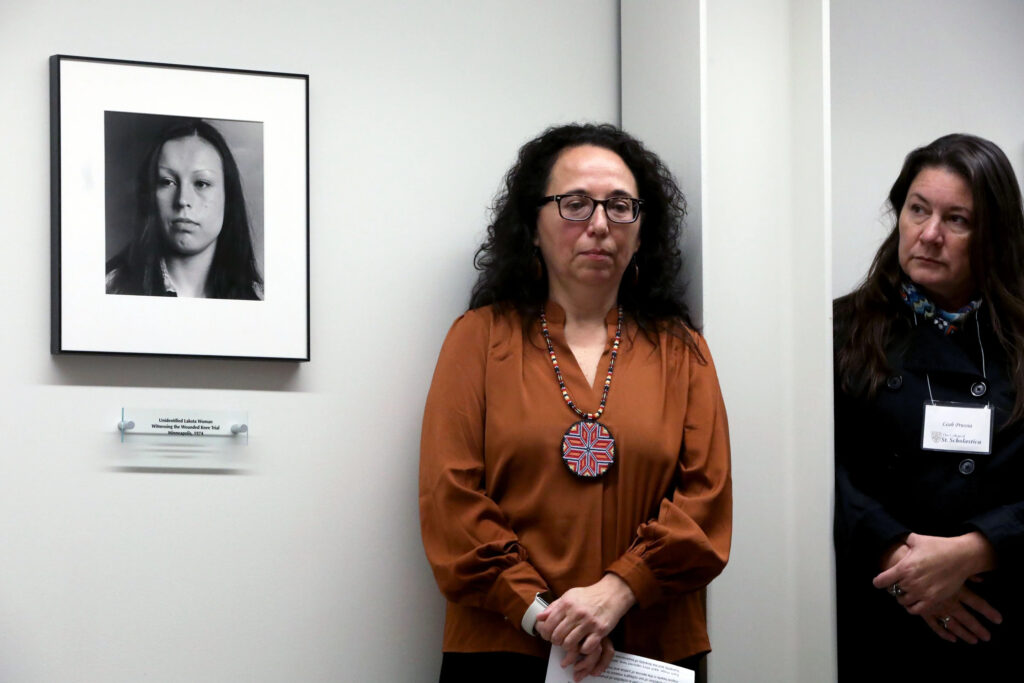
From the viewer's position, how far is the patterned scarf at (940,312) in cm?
260

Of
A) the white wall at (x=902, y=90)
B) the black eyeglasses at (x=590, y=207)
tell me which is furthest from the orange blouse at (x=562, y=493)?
the white wall at (x=902, y=90)

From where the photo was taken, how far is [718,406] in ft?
8.04

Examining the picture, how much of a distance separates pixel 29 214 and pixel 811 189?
1.74 meters

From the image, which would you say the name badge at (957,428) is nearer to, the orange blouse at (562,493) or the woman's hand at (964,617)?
the woman's hand at (964,617)

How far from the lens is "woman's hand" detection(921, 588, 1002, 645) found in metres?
2.42

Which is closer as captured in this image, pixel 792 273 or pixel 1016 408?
pixel 1016 408

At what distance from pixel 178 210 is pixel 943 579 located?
1.81 m

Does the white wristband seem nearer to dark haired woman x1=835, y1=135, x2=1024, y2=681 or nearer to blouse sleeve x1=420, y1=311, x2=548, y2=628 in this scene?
blouse sleeve x1=420, y1=311, x2=548, y2=628

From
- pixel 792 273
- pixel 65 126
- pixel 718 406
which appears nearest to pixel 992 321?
pixel 792 273

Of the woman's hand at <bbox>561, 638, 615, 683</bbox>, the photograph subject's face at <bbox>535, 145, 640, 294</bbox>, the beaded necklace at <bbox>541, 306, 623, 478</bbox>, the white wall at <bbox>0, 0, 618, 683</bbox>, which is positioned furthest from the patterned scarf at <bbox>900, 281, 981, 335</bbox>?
the woman's hand at <bbox>561, 638, 615, 683</bbox>

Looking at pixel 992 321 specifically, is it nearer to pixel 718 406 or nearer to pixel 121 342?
pixel 718 406

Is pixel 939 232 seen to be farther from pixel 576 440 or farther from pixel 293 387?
pixel 293 387

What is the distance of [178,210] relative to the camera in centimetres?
255

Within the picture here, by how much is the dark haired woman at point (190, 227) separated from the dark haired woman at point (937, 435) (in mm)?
1405
